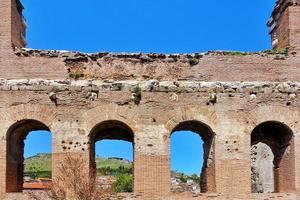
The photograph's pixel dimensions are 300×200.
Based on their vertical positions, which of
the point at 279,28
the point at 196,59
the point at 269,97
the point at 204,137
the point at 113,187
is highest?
the point at 279,28

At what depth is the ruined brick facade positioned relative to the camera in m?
13.9

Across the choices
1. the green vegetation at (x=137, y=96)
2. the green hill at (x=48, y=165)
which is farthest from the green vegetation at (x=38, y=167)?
the green vegetation at (x=137, y=96)

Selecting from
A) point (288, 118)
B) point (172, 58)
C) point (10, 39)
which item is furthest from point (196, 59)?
point (10, 39)

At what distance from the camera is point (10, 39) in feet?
47.2

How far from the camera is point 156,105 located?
46.4 ft

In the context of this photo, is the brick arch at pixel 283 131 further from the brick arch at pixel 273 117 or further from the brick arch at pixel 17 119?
the brick arch at pixel 17 119

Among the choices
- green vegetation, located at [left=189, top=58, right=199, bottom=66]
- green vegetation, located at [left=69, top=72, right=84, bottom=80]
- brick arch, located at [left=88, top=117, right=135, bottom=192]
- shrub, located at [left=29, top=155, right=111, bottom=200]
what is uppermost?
green vegetation, located at [left=189, top=58, right=199, bottom=66]

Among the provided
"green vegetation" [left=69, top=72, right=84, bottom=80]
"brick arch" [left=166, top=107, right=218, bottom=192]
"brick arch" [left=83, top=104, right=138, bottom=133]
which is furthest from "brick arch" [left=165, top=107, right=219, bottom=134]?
"green vegetation" [left=69, top=72, right=84, bottom=80]

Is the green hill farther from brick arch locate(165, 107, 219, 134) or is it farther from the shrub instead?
brick arch locate(165, 107, 219, 134)

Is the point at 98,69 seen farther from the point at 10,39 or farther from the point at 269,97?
the point at 269,97

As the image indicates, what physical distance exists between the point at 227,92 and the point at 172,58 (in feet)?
5.37

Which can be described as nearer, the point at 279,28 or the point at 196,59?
the point at 196,59

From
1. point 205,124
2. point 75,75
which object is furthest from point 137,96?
point 205,124

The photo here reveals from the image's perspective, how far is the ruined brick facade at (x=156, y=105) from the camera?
1387 centimetres
